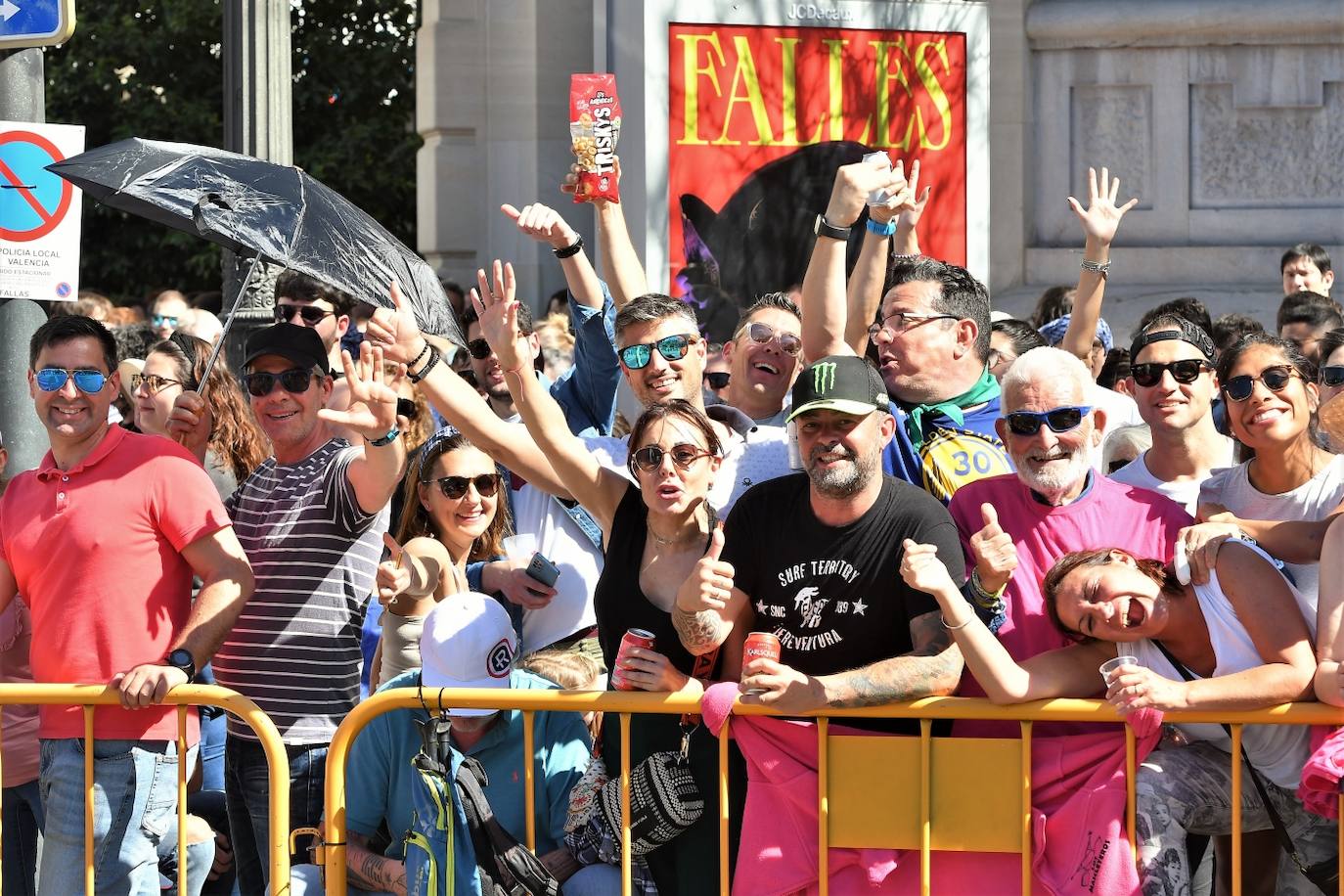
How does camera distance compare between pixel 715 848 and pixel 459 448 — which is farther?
pixel 459 448

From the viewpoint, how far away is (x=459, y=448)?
5.75 meters

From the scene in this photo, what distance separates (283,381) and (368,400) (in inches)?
21.8

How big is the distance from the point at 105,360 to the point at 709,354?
11.7 ft

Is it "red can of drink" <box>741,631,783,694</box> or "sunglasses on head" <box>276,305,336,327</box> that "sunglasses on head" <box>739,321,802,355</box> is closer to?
"red can of drink" <box>741,631,783,694</box>

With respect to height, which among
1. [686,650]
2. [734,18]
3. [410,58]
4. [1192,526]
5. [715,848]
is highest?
[410,58]

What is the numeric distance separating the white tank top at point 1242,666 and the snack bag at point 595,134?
8.65ft

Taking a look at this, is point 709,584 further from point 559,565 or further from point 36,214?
point 36,214

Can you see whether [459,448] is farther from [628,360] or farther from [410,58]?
[410,58]

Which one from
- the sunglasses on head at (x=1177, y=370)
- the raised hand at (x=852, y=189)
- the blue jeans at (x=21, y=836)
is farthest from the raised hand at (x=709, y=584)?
the blue jeans at (x=21, y=836)

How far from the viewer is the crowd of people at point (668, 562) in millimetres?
4562

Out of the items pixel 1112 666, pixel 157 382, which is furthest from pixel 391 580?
pixel 157 382

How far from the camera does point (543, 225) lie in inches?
235

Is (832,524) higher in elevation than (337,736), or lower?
higher

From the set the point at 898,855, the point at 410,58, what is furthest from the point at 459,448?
the point at 410,58
